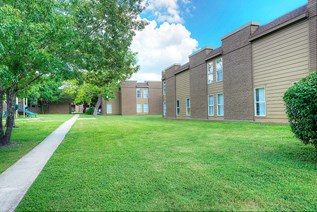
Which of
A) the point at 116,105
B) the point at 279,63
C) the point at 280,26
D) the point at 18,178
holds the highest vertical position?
the point at 280,26

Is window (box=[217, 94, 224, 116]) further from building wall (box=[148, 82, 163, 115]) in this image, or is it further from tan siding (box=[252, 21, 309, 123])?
building wall (box=[148, 82, 163, 115])

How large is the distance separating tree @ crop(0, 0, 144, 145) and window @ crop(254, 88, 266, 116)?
25.5 ft

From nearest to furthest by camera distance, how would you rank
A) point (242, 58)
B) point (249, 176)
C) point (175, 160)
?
point (249, 176), point (175, 160), point (242, 58)

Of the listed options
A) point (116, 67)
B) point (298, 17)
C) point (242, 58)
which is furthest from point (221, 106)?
point (116, 67)

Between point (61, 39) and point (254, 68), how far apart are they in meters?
10.7

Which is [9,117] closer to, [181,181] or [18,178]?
[18,178]

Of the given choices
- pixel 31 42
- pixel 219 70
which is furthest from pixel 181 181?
pixel 219 70

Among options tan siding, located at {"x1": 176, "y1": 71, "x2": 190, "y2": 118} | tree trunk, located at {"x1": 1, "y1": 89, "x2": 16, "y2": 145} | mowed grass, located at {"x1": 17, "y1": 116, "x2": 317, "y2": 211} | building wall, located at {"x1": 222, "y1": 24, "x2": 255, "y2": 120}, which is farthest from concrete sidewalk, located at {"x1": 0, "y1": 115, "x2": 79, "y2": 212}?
tan siding, located at {"x1": 176, "y1": 71, "x2": 190, "y2": 118}

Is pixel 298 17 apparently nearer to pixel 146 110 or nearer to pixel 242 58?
pixel 242 58

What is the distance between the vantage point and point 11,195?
330 cm

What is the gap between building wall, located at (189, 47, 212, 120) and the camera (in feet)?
59.5

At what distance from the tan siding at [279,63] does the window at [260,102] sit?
0.97ft

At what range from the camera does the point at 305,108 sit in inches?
167

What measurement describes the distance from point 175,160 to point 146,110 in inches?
1465
